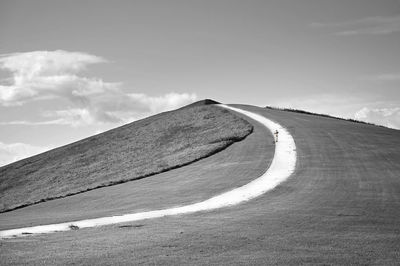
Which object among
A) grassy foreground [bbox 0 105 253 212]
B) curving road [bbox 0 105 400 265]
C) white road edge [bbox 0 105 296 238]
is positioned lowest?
curving road [bbox 0 105 400 265]

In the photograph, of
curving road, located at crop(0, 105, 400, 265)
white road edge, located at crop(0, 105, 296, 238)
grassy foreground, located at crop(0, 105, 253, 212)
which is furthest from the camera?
grassy foreground, located at crop(0, 105, 253, 212)

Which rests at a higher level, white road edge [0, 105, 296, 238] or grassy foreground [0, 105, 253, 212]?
grassy foreground [0, 105, 253, 212]

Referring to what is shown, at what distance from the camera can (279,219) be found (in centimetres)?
1544

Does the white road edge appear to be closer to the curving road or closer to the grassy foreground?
the curving road

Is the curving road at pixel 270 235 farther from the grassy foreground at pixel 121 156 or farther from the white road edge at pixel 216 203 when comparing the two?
the grassy foreground at pixel 121 156

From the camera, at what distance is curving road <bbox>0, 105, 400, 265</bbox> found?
36.4 ft

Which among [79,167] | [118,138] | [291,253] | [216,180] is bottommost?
[291,253]

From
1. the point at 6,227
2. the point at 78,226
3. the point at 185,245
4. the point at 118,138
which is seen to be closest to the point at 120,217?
the point at 78,226

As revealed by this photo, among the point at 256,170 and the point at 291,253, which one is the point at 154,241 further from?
the point at 256,170

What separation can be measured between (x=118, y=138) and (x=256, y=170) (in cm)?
3479

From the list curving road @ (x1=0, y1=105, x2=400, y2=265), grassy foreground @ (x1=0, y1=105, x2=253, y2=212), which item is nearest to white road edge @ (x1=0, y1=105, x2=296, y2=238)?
curving road @ (x1=0, y1=105, x2=400, y2=265)

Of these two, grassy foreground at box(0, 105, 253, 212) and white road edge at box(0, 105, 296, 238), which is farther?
grassy foreground at box(0, 105, 253, 212)

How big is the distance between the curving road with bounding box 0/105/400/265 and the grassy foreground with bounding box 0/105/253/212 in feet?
54.7

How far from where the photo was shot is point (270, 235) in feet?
43.6
